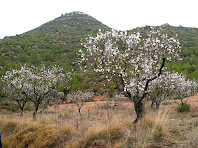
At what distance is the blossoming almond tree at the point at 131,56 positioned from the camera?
7140mm

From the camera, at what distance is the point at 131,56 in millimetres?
8539

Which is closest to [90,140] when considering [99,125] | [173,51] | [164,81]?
[99,125]

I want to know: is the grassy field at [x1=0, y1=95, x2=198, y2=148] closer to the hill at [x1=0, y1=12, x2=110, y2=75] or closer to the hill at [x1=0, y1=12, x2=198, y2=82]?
the hill at [x1=0, y1=12, x2=198, y2=82]

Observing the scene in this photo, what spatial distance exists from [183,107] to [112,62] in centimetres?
1498

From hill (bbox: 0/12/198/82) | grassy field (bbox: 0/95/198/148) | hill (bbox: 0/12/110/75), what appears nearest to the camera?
grassy field (bbox: 0/95/198/148)

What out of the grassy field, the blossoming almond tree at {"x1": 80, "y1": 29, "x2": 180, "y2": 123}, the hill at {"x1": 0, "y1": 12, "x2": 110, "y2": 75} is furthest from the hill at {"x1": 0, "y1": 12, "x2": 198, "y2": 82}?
the grassy field

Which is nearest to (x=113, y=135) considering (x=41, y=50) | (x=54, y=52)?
(x=54, y=52)

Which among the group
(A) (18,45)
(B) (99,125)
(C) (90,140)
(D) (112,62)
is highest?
(A) (18,45)

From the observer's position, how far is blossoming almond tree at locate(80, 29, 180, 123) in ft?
23.4

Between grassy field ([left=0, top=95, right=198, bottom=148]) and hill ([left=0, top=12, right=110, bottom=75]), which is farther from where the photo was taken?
hill ([left=0, top=12, right=110, bottom=75])

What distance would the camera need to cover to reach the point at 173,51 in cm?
685

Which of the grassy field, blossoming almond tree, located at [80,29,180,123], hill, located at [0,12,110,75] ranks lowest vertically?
the grassy field

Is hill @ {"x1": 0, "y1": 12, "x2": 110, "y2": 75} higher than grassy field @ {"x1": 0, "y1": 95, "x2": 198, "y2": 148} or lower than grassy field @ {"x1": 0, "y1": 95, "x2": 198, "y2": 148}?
higher

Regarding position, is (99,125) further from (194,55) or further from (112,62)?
(194,55)
